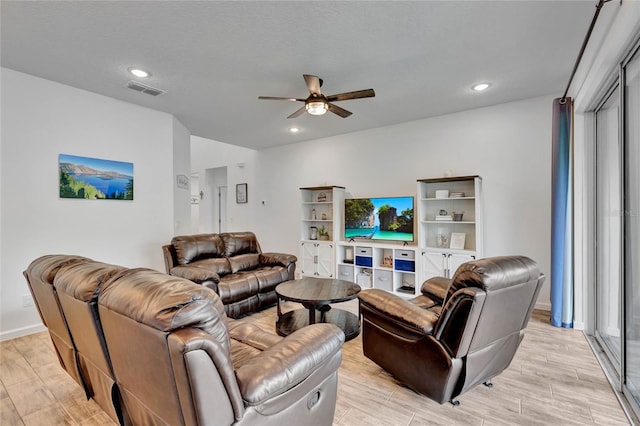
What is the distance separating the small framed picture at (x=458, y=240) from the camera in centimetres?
411

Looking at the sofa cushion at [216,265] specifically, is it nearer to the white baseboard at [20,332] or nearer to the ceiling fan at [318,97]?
the white baseboard at [20,332]

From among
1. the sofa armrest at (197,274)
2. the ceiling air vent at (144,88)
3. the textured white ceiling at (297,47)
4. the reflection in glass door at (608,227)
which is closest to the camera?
the textured white ceiling at (297,47)

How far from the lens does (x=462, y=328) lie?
1.71m

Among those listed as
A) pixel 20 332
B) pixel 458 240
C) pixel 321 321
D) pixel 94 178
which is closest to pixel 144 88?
pixel 94 178

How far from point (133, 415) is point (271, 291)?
2462 mm

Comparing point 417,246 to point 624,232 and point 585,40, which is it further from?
point 585,40

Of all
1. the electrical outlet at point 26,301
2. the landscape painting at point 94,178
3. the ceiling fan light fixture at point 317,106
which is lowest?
the electrical outlet at point 26,301

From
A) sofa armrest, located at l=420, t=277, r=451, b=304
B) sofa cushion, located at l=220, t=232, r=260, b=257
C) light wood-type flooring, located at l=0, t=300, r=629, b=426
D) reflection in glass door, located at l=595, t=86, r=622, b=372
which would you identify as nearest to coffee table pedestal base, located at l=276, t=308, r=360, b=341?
light wood-type flooring, located at l=0, t=300, r=629, b=426

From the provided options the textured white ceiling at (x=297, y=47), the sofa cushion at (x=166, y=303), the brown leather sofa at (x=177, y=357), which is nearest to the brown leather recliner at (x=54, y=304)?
the brown leather sofa at (x=177, y=357)

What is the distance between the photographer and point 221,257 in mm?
4133

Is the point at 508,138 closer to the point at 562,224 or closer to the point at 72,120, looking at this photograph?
the point at 562,224

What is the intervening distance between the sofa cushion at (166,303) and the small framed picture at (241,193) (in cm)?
575

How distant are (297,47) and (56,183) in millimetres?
3040

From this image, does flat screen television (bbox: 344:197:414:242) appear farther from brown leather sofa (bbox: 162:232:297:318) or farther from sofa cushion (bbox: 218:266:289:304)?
sofa cushion (bbox: 218:266:289:304)
